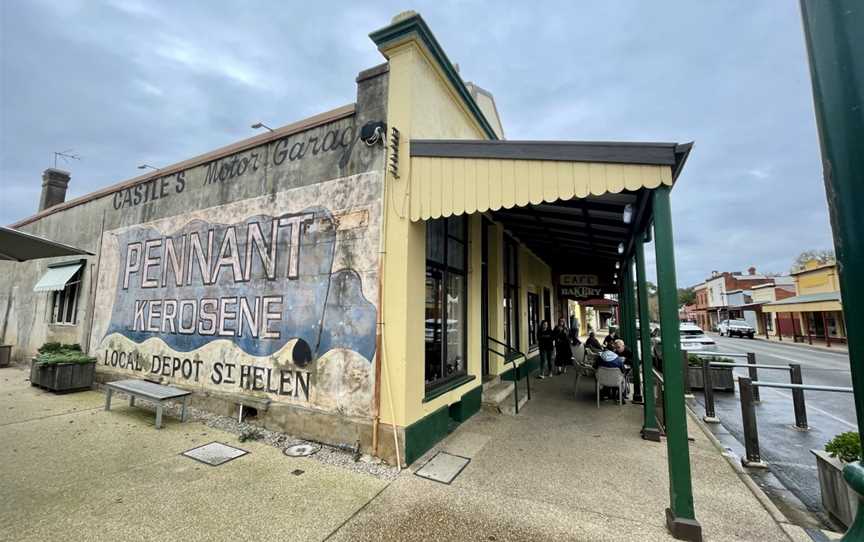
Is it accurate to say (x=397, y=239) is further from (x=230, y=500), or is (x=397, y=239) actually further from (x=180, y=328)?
(x=180, y=328)

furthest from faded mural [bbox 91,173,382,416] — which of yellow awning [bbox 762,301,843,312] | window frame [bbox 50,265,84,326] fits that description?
yellow awning [bbox 762,301,843,312]

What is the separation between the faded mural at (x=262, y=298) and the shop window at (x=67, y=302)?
78.3 inches

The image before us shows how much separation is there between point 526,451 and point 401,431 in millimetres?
A: 1683

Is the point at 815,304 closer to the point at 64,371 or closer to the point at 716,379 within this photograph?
the point at 716,379

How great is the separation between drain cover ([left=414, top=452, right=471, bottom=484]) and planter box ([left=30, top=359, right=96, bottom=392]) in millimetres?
7644

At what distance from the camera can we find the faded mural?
15.7ft

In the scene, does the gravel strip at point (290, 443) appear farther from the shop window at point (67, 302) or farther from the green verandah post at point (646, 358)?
the shop window at point (67, 302)

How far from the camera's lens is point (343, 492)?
12.1 ft

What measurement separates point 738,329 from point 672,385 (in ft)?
138

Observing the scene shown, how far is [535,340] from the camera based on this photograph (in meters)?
11.9

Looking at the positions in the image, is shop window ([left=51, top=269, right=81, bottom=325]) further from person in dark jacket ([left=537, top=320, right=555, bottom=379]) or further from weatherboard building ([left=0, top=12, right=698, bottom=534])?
person in dark jacket ([left=537, top=320, right=555, bottom=379])

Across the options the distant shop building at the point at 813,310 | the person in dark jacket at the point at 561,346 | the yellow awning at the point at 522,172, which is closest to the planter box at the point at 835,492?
the yellow awning at the point at 522,172

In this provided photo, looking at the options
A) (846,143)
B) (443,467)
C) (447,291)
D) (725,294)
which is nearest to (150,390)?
(443,467)

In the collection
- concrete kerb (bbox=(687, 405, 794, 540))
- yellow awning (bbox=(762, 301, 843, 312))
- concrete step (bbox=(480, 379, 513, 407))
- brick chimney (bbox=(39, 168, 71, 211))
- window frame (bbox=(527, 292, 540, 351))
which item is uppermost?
brick chimney (bbox=(39, 168, 71, 211))
